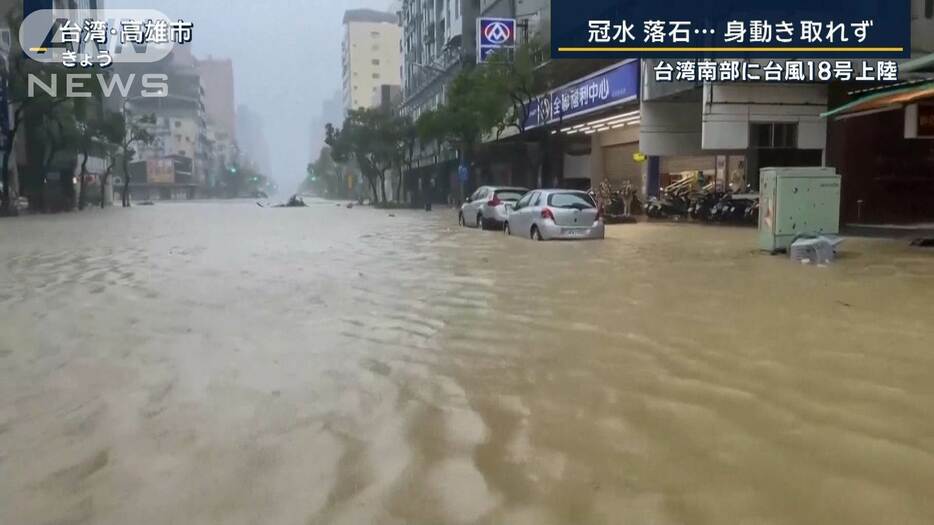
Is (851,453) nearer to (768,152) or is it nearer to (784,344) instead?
(784,344)

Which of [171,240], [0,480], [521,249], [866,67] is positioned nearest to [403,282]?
[521,249]

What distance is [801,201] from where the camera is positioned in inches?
551

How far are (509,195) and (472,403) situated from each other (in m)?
19.2

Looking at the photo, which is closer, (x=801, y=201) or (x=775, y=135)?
(x=801, y=201)

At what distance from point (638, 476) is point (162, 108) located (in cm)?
13912

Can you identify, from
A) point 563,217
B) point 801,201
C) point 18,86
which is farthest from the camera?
point 18,86

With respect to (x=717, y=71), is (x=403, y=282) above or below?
below

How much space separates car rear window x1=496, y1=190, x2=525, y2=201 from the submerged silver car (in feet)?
14.3

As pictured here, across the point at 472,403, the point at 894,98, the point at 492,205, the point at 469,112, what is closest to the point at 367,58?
the point at 469,112

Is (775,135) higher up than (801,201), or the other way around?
(775,135)

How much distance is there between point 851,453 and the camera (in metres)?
4.27

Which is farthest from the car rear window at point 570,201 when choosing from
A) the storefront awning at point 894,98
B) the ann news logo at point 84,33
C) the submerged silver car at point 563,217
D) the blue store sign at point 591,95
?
the ann news logo at point 84,33

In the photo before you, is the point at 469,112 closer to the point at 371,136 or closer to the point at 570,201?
the point at 570,201

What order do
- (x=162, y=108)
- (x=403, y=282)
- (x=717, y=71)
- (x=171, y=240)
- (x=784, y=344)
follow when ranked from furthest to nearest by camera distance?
(x=162, y=108), (x=717, y=71), (x=171, y=240), (x=403, y=282), (x=784, y=344)
